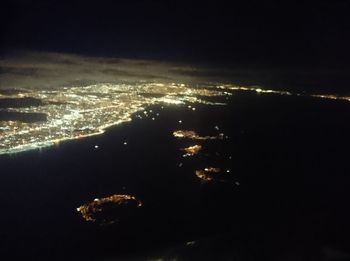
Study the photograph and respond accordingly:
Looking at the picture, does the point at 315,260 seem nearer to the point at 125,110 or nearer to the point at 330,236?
the point at 330,236

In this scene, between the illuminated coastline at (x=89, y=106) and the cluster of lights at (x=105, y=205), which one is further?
the illuminated coastline at (x=89, y=106)

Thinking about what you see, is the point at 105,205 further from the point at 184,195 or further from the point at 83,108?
the point at 83,108

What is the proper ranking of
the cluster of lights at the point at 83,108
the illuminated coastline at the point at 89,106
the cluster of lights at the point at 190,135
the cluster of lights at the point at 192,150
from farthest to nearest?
1. the cluster of lights at the point at 190,135
2. the illuminated coastline at the point at 89,106
3. the cluster of lights at the point at 83,108
4. the cluster of lights at the point at 192,150

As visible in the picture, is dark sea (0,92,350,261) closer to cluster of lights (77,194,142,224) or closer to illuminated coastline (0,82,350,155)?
cluster of lights (77,194,142,224)

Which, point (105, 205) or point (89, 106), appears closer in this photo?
point (105, 205)

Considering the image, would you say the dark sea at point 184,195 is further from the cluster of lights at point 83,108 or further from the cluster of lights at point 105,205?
the cluster of lights at point 83,108

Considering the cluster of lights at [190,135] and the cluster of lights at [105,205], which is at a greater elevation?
the cluster of lights at [190,135]

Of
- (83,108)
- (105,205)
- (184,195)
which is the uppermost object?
(83,108)

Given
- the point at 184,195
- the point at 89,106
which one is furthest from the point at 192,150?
the point at 89,106

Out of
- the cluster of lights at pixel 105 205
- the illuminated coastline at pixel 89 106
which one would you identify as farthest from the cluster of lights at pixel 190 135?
the cluster of lights at pixel 105 205
